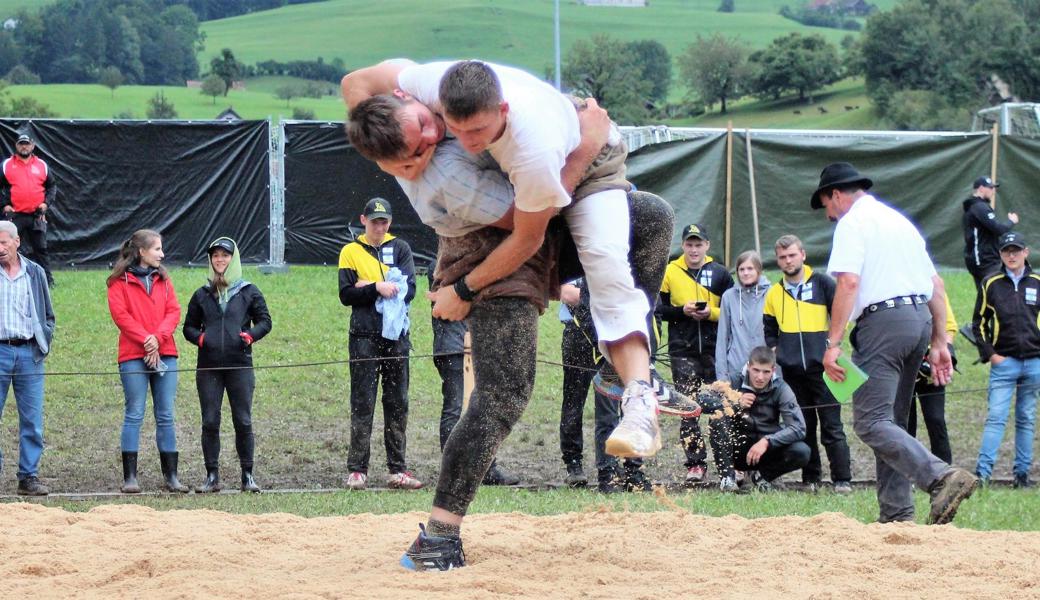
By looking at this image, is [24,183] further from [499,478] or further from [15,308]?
[499,478]

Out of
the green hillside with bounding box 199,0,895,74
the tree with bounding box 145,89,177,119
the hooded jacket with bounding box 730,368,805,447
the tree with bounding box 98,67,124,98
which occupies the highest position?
the green hillside with bounding box 199,0,895,74

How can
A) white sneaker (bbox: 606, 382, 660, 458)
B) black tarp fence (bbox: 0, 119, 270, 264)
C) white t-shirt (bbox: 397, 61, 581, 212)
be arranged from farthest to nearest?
black tarp fence (bbox: 0, 119, 270, 264) → white sneaker (bbox: 606, 382, 660, 458) → white t-shirt (bbox: 397, 61, 581, 212)

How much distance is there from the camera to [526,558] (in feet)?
18.1

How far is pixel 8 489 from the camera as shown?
9555 millimetres

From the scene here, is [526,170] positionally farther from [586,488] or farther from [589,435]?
[589,435]

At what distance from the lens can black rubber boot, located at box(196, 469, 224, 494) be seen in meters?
9.42

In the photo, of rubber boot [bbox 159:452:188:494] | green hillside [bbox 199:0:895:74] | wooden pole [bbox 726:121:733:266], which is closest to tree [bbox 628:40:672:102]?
green hillside [bbox 199:0:895:74]

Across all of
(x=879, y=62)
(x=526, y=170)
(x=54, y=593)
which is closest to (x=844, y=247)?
(x=526, y=170)

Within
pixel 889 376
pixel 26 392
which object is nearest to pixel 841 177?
pixel 889 376

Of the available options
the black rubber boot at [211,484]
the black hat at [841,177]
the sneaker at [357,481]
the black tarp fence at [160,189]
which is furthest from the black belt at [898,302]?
the black tarp fence at [160,189]

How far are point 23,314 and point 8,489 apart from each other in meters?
1.45

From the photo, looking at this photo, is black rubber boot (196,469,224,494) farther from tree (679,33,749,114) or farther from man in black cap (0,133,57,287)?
tree (679,33,749,114)

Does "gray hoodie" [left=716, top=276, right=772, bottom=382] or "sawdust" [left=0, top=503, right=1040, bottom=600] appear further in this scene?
"gray hoodie" [left=716, top=276, right=772, bottom=382]

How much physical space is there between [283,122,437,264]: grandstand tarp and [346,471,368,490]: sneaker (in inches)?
280
